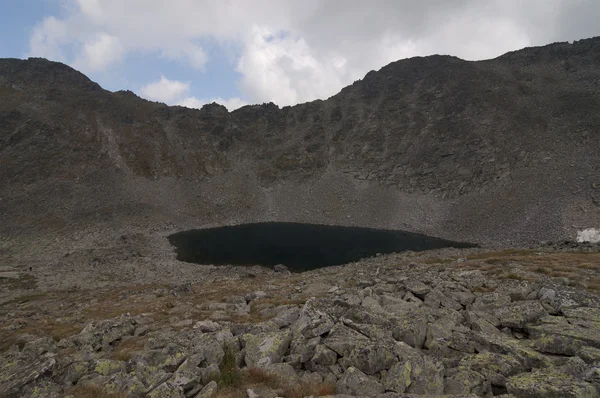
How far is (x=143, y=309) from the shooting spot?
23.2m

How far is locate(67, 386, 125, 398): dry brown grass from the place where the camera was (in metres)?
9.22

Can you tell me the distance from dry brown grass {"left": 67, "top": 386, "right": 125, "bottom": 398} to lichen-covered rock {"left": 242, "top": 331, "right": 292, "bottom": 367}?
387cm

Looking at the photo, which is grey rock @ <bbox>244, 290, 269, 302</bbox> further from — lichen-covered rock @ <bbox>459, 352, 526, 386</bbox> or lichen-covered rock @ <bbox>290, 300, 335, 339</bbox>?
lichen-covered rock @ <bbox>459, 352, 526, 386</bbox>

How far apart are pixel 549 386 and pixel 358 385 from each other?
4.45m

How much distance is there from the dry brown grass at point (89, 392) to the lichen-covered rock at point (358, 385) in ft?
20.6

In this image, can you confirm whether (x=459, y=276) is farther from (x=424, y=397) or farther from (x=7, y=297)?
(x=7, y=297)

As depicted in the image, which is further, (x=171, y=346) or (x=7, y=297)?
(x=7, y=297)

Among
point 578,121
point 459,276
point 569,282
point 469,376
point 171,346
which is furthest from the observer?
point 578,121

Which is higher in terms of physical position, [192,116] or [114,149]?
[192,116]

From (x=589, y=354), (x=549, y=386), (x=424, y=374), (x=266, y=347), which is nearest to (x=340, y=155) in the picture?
(x=266, y=347)

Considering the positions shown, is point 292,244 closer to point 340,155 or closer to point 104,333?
point 104,333

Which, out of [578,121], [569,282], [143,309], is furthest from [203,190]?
[578,121]

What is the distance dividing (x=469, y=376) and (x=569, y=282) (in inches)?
635

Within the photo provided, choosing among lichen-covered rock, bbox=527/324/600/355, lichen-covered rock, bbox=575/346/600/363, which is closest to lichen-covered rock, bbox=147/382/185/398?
lichen-covered rock, bbox=527/324/600/355
